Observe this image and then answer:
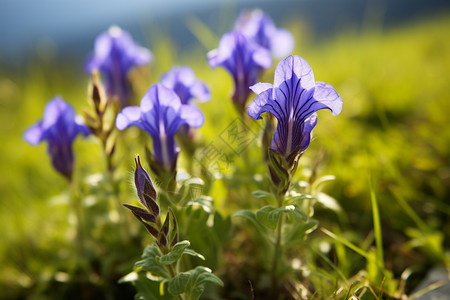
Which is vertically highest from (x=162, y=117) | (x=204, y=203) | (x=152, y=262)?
(x=162, y=117)

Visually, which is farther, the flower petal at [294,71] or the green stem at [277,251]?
the green stem at [277,251]

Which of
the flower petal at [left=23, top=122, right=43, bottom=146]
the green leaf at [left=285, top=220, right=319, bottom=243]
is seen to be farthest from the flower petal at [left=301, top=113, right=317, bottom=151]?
the flower petal at [left=23, top=122, right=43, bottom=146]

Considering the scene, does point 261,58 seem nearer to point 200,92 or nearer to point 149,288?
point 200,92

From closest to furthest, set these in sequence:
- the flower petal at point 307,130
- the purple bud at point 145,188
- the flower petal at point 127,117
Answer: the purple bud at point 145,188 → the flower petal at point 307,130 → the flower petal at point 127,117

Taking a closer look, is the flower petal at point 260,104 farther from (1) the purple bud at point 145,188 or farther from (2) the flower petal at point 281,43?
(2) the flower petal at point 281,43

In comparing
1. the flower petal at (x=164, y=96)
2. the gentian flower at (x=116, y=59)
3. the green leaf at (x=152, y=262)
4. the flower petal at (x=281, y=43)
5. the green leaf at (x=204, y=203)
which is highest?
the gentian flower at (x=116, y=59)

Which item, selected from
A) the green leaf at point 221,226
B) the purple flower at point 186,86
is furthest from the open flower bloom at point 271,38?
the green leaf at point 221,226

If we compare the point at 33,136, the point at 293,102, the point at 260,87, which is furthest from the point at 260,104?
the point at 33,136

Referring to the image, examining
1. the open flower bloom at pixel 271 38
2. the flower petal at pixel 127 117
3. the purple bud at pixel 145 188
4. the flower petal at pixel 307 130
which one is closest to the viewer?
the purple bud at pixel 145 188

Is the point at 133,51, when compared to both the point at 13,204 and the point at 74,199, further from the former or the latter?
the point at 13,204
